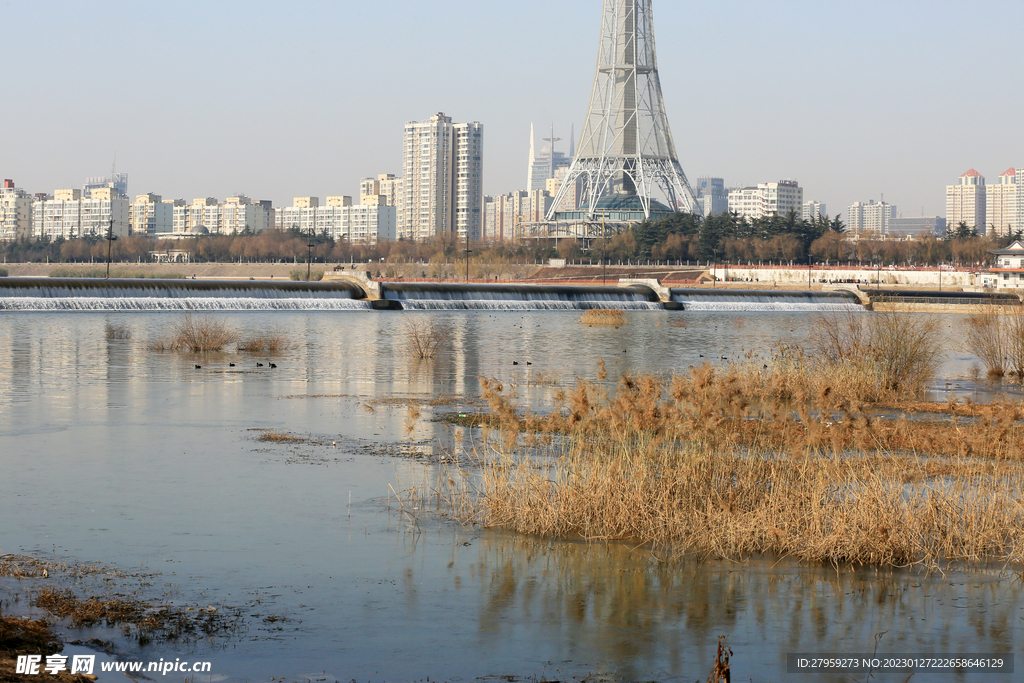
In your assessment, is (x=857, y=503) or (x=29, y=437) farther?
(x=29, y=437)

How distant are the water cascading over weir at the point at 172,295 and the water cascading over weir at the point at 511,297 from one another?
2857mm

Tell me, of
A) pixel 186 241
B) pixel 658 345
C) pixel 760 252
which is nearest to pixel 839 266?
pixel 760 252

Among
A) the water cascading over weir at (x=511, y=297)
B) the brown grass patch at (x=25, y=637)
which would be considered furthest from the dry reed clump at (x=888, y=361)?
the water cascading over weir at (x=511, y=297)

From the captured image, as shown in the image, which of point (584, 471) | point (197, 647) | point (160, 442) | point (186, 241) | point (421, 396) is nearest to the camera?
point (197, 647)

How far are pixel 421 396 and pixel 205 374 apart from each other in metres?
5.82

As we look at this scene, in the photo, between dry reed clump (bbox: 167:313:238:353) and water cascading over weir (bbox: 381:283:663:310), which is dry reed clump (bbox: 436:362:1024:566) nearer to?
dry reed clump (bbox: 167:313:238:353)

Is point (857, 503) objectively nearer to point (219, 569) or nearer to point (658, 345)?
point (219, 569)

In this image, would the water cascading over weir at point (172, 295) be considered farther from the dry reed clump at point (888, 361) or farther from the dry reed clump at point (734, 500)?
the dry reed clump at point (734, 500)

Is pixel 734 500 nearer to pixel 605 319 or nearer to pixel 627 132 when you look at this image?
pixel 605 319

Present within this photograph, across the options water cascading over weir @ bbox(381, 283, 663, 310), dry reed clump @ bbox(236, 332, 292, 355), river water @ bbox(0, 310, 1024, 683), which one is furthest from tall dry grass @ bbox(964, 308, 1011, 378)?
water cascading over weir @ bbox(381, 283, 663, 310)

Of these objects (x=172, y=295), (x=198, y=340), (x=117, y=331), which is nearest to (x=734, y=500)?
(x=198, y=340)

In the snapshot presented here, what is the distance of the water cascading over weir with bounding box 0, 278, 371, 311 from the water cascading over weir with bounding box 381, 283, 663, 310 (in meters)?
2.86

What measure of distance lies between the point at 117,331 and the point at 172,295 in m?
21.7

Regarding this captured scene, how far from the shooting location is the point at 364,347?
108ft
